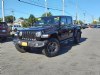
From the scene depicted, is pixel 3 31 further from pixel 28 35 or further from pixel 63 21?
pixel 28 35

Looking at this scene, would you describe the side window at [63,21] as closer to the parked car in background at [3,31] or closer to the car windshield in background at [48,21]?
the car windshield in background at [48,21]

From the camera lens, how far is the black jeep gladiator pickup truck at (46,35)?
9266 mm

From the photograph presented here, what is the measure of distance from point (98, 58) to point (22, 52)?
3.95m

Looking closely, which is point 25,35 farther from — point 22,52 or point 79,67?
point 79,67

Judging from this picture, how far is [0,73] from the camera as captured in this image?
6750 millimetres

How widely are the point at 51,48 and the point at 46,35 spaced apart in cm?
73

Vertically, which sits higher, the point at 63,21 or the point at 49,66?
the point at 63,21

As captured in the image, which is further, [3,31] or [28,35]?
[3,31]

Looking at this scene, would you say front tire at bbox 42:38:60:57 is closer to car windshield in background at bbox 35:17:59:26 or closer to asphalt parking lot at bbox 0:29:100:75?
asphalt parking lot at bbox 0:29:100:75

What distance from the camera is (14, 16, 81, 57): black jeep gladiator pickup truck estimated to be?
30.4 ft

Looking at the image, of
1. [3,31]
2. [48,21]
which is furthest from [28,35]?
[3,31]

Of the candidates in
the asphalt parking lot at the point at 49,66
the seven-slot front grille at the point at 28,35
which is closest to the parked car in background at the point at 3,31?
the seven-slot front grille at the point at 28,35

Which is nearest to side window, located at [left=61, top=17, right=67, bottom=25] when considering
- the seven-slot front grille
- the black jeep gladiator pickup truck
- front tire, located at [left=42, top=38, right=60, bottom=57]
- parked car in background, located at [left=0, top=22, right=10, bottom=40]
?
the black jeep gladiator pickup truck

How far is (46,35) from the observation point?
9242 mm
